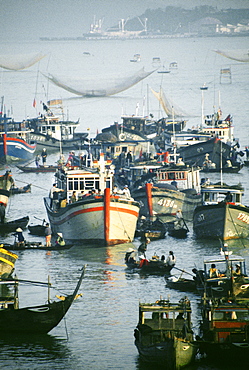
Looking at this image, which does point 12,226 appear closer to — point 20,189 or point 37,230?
point 37,230

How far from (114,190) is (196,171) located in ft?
41.5

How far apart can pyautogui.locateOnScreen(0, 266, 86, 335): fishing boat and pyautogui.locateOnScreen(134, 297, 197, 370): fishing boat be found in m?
3.05

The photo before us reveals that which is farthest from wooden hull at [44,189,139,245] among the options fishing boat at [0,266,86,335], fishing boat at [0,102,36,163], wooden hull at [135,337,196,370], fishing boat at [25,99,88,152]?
fishing boat at [25,99,88,152]

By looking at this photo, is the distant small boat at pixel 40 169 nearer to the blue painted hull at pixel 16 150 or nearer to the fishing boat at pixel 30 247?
the blue painted hull at pixel 16 150

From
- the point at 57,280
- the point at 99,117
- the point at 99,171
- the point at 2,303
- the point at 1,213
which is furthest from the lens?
the point at 99,117

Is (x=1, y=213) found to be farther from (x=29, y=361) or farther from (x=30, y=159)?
(x=30, y=159)

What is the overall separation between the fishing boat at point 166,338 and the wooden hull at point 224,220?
58.6 feet

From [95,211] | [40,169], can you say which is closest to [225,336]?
[95,211]

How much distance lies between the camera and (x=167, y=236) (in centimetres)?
4697

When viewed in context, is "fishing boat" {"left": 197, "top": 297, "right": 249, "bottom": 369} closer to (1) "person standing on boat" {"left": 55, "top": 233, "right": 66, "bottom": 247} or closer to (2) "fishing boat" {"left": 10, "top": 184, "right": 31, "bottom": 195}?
(1) "person standing on boat" {"left": 55, "top": 233, "right": 66, "bottom": 247}

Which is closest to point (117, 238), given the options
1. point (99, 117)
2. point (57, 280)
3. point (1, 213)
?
point (57, 280)

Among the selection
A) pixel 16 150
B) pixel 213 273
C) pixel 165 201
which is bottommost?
pixel 213 273

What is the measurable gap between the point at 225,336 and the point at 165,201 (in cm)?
2628

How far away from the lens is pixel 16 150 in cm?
8450
